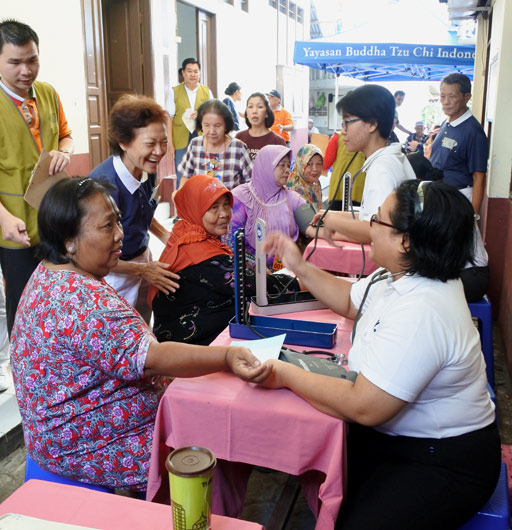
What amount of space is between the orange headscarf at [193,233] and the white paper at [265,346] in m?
0.74

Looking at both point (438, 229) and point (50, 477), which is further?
point (50, 477)

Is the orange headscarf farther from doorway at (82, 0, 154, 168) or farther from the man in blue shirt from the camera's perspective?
doorway at (82, 0, 154, 168)

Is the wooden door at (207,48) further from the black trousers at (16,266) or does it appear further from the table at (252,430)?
the table at (252,430)

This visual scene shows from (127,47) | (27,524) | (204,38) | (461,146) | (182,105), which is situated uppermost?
(204,38)

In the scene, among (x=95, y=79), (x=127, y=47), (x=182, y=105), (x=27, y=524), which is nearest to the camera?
(x=27, y=524)

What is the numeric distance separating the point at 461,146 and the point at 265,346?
3164 millimetres

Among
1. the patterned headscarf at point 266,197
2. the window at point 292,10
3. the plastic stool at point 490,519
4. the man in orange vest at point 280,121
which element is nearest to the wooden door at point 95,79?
the man in orange vest at point 280,121

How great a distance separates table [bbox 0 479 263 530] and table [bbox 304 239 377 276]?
230 centimetres

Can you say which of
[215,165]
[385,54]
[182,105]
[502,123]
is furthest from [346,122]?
[385,54]

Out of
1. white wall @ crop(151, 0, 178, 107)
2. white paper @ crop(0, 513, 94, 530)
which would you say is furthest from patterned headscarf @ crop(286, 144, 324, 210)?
white paper @ crop(0, 513, 94, 530)

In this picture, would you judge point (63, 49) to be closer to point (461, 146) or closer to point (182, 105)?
point (182, 105)

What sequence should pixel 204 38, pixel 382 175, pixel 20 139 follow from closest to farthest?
pixel 382 175 < pixel 20 139 < pixel 204 38

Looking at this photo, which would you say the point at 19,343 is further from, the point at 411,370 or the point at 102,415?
the point at 411,370

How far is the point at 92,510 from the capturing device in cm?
116
